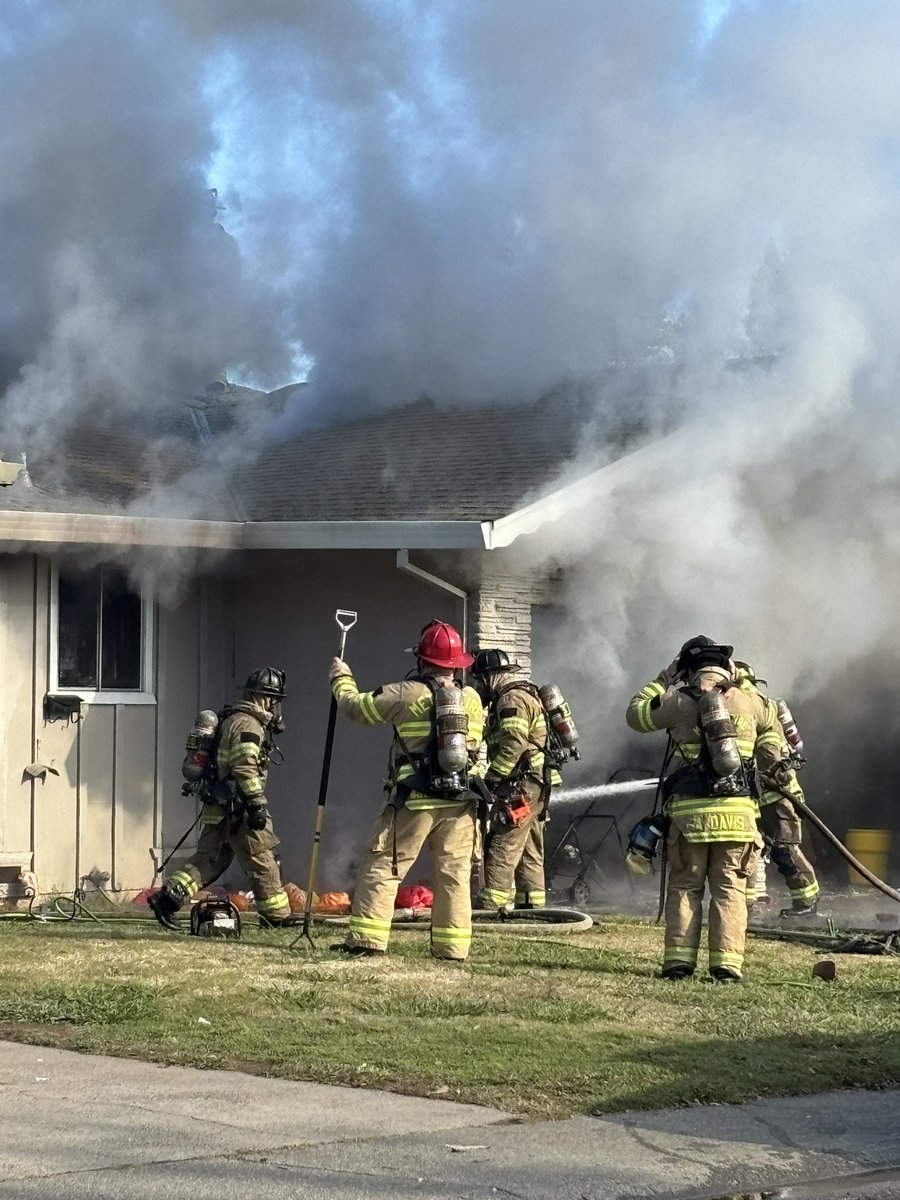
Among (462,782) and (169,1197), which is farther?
(462,782)

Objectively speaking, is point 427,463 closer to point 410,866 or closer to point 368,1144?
point 410,866

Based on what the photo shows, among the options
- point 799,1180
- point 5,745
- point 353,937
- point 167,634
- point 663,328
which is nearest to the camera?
point 799,1180

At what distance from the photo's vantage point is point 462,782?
9.19 m

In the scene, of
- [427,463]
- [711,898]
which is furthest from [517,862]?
[427,463]

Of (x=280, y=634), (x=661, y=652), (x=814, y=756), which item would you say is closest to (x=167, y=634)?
(x=280, y=634)

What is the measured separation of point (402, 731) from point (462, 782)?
1.44 feet

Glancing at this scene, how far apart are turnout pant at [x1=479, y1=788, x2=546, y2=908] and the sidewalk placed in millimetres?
5435

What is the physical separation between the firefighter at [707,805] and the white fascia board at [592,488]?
9.29 ft

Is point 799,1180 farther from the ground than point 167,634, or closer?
closer

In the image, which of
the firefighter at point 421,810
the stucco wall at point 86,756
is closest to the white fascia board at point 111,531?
the stucco wall at point 86,756

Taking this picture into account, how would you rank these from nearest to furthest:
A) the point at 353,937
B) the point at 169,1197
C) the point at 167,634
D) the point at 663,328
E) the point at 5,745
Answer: the point at 169,1197
the point at 353,937
the point at 5,745
the point at 167,634
the point at 663,328

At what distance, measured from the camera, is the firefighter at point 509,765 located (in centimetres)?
1133

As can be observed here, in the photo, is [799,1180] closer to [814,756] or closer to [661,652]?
[661,652]

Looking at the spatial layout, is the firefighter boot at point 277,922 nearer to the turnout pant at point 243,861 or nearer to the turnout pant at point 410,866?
the turnout pant at point 243,861
